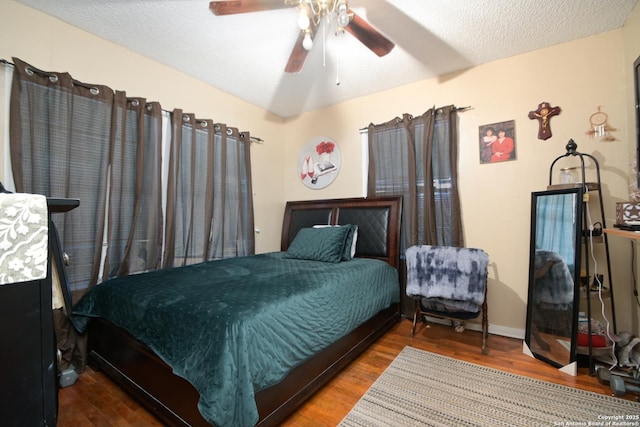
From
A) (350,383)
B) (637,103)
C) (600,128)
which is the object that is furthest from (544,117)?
(350,383)

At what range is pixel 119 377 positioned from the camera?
165cm

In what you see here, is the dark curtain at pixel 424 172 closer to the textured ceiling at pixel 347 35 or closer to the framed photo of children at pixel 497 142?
the framed photo of children at pixel 497 142

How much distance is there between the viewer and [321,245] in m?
2.60

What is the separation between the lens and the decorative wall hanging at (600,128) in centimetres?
206

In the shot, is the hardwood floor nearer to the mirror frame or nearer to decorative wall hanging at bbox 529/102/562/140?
the mirror frame

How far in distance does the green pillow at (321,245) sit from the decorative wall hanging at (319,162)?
948 millimetres

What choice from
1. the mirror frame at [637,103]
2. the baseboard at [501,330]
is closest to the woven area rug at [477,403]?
the baseboard at [501,330]

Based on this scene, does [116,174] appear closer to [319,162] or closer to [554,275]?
[319,162]

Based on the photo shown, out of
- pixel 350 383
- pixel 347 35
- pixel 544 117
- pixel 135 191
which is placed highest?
pixel 347 35

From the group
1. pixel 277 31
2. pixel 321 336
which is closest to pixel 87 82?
pixel 277 31

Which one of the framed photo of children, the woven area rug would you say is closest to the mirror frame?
the framed photo of children

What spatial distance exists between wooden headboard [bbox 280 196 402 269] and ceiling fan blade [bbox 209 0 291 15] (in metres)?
2.02

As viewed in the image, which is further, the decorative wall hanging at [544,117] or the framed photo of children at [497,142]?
the framed photo of children at [497,142]

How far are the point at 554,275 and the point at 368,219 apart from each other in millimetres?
1622
